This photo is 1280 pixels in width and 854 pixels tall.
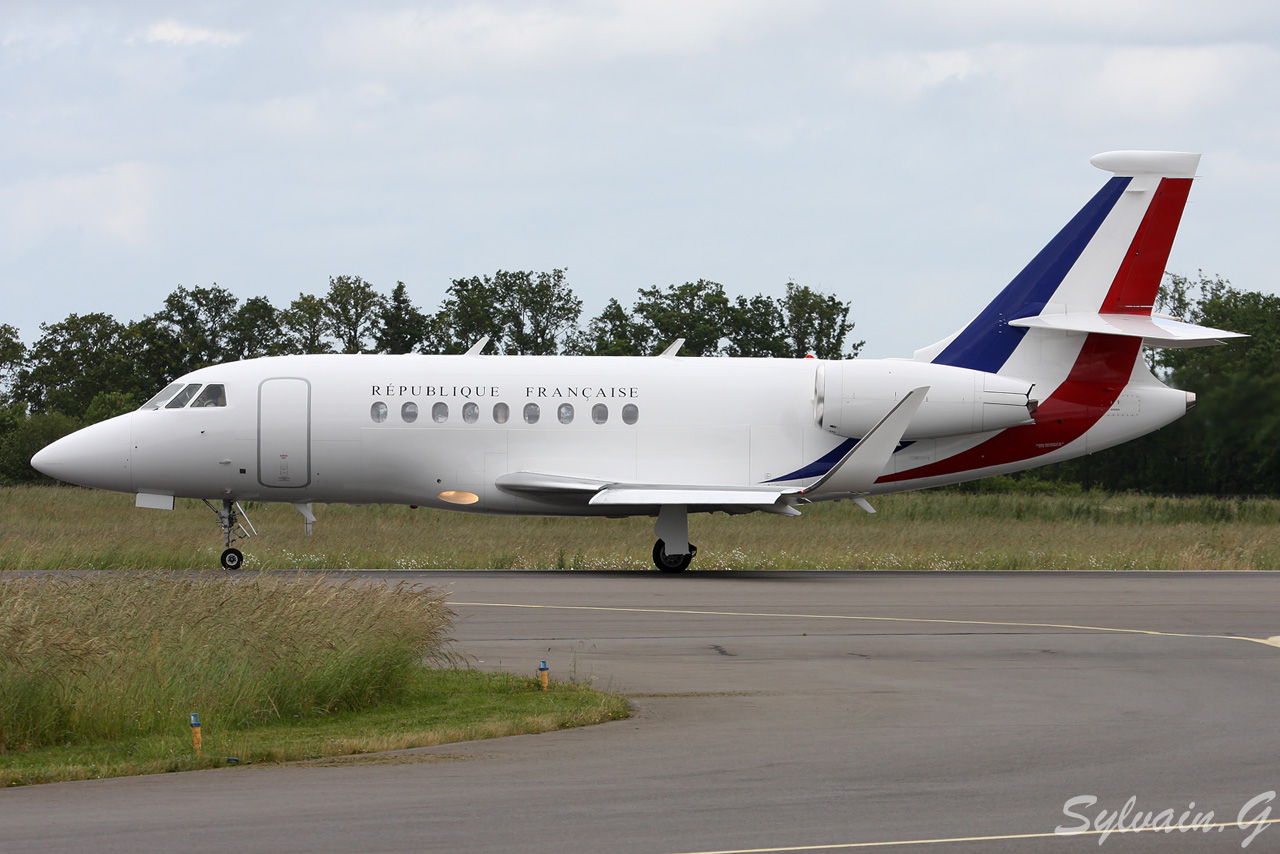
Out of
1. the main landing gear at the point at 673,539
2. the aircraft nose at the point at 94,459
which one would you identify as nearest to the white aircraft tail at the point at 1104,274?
the main landing gear at the point at 673,539

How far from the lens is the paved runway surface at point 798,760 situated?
7309 millimetres

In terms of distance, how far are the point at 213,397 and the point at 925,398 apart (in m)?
12.3

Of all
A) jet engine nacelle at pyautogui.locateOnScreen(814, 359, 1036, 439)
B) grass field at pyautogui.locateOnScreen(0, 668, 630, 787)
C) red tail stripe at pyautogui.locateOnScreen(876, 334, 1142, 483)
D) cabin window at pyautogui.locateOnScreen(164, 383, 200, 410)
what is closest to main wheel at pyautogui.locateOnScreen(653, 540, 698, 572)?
jet engine nacelle at pyautogui.locateOnScreen(814, 359, 1036, 439)

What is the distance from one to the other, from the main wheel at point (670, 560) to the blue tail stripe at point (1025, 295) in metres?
6.11

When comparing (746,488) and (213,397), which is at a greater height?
(213,397)

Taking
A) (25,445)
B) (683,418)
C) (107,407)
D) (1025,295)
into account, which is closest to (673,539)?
(683,418)

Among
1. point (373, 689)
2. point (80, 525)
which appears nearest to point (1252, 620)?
point (373, 689)

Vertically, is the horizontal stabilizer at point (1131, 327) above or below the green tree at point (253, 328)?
below

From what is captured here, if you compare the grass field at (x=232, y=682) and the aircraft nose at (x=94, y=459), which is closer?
the grass field at (x=232, y=682)

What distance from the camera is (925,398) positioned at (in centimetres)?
2498

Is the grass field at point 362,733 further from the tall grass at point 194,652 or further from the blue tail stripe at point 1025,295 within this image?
the blue tail stripe at point 1025,295

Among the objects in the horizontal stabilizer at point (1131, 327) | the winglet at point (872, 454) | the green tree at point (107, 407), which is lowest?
the winglet at point (872, 454)

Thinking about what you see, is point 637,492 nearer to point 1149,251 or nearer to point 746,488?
point 746,488

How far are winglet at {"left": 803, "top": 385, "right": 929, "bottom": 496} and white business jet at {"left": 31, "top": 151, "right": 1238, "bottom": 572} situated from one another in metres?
0.04
